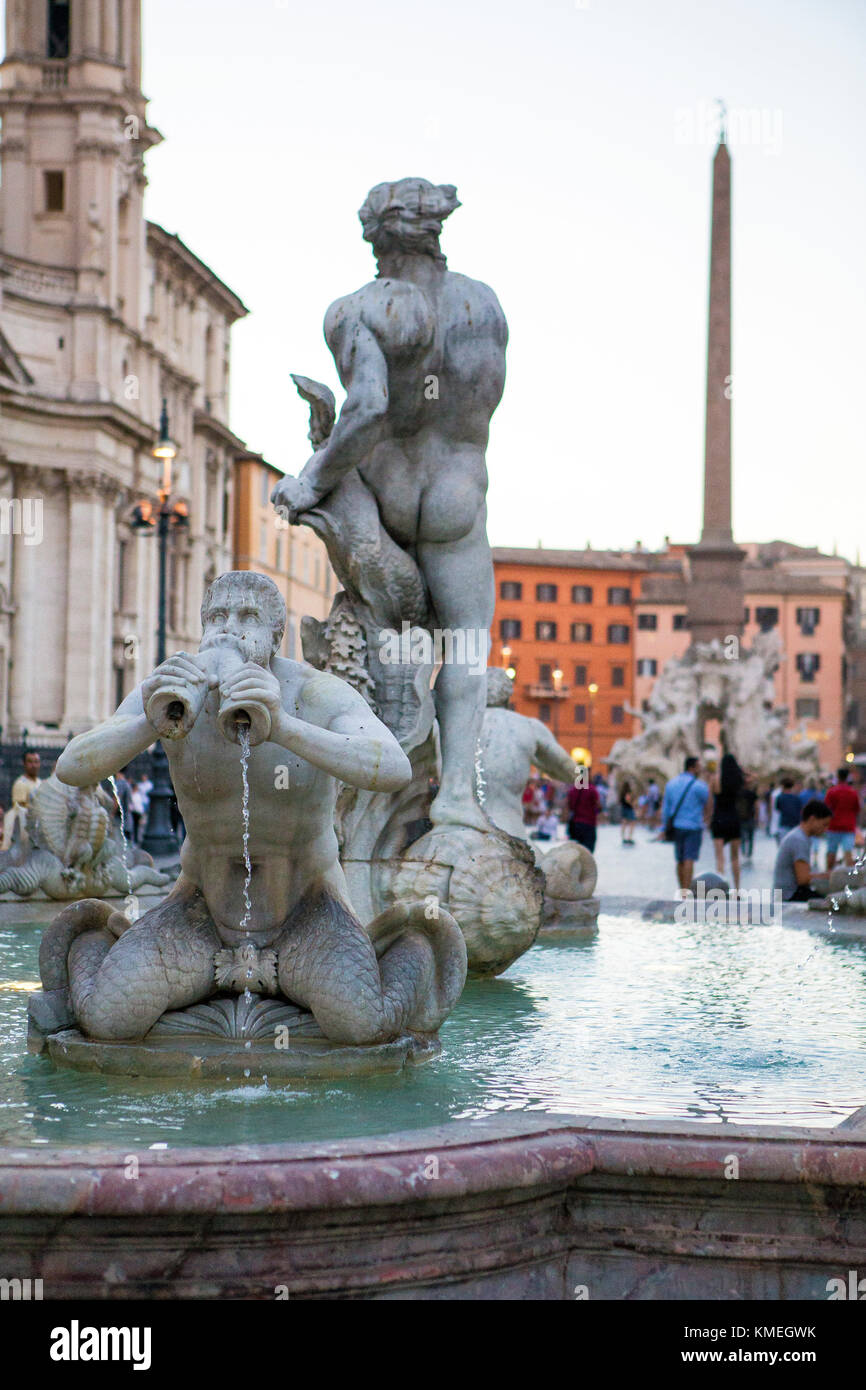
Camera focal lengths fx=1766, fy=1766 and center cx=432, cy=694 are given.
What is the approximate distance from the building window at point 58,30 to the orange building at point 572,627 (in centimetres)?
Result: 4756

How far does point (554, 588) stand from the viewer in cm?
10012

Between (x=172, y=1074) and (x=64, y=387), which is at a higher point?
(x=64, y=387)

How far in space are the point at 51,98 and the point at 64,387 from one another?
30.5 ft

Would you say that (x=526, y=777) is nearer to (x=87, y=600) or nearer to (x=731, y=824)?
(x=731, y=824)

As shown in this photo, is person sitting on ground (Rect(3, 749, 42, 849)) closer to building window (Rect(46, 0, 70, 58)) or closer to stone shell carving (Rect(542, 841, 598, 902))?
stone shell carving (Rect(542, 841, 598, 902))

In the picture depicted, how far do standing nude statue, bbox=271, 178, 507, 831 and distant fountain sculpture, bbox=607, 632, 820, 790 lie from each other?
132 ft

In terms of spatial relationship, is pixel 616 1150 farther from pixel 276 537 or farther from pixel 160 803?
pixel 276 537

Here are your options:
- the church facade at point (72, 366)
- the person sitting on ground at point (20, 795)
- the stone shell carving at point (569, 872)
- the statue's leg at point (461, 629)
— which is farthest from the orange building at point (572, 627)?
the statue's leg at point (461, 629)

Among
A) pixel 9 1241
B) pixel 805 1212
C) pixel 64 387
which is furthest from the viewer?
pixel 64 387

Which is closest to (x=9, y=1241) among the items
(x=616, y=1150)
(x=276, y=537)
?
(x=616, y=1150)

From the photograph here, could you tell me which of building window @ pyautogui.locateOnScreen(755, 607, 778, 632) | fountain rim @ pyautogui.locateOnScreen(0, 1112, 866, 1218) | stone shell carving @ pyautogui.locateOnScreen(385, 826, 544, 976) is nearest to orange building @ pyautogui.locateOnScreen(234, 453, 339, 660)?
building window @ pyautogui.locateOnScreen(755, 607, 778, 632)

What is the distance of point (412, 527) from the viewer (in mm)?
6359

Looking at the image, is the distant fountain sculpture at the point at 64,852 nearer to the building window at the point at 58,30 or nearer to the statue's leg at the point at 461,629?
the statue's leg at the point at 461,629

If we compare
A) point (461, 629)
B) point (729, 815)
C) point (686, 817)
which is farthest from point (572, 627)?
point (461, 629)
